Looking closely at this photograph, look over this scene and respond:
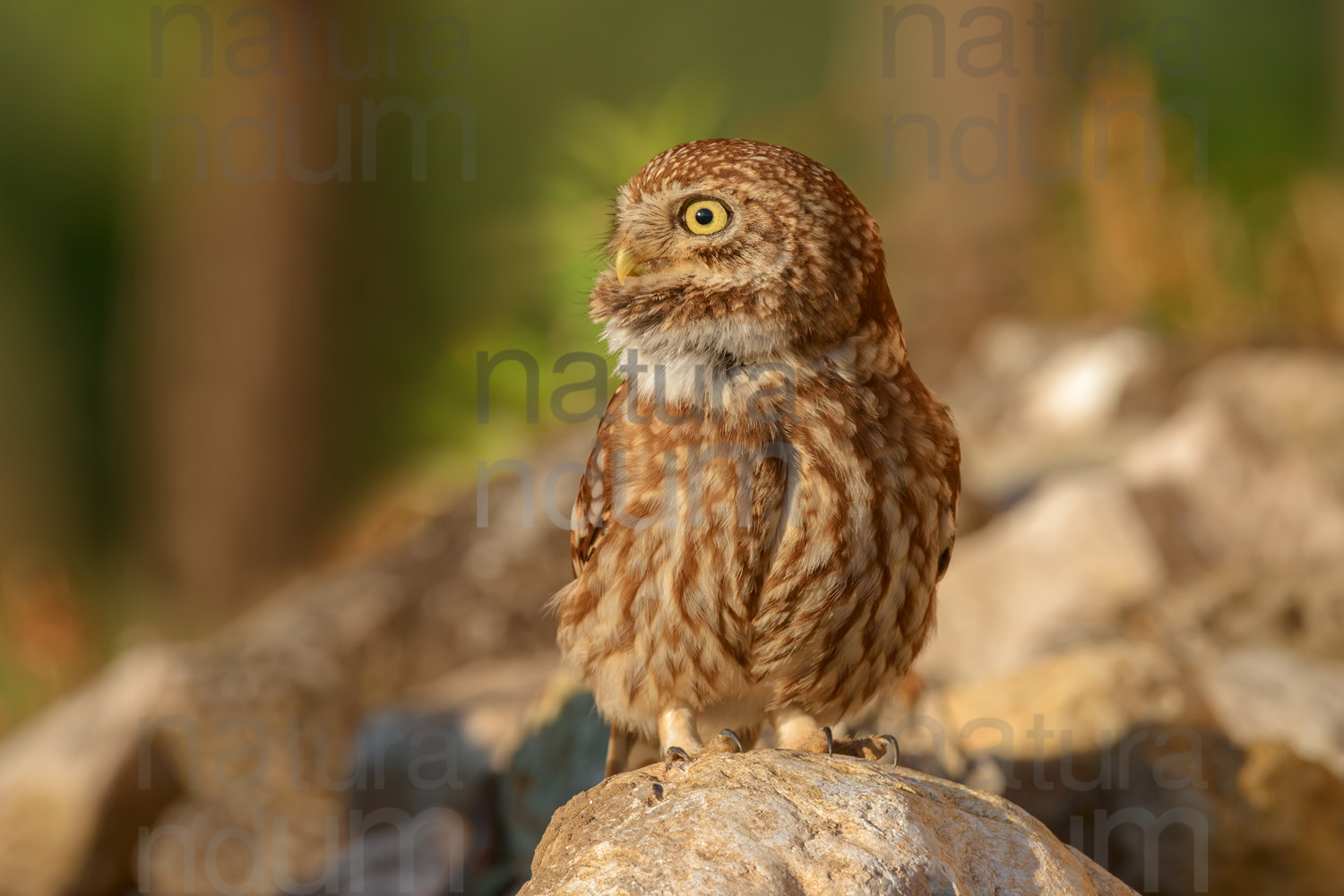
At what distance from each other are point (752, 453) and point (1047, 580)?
2.93 metres

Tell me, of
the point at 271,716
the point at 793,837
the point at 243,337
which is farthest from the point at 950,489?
the point at 243,337

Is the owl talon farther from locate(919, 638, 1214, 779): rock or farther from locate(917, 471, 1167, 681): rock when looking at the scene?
locate(917, 471, 1167, 681): rock

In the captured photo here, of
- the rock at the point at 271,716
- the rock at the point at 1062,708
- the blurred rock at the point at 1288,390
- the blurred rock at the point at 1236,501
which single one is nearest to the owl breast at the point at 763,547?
the rock at the point at 1062,708

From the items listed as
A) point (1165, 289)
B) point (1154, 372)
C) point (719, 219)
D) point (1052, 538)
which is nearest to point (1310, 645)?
point (1052, 538)

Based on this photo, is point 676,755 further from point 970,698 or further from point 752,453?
point 970,698

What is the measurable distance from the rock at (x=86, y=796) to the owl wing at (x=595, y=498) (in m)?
3.02

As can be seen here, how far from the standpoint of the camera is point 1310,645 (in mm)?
4395

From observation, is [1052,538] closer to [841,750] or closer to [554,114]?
[841,750]

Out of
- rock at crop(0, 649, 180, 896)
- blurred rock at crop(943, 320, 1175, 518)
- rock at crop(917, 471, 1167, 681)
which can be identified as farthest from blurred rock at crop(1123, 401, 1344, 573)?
rock at crop(0, 649, 180, 896)

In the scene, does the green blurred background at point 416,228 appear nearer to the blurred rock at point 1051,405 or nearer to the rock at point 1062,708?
the blurred rock at point 1051,405

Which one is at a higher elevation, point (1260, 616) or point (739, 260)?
point (739, 260)

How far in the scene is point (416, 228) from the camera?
1484 cm

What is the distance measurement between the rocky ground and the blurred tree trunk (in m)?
3.81

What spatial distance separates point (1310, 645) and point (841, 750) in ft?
8.72
